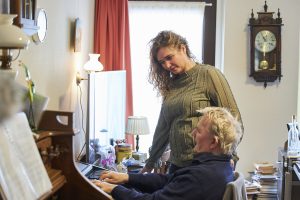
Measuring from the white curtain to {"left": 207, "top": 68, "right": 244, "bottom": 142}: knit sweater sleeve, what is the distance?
6.61ft

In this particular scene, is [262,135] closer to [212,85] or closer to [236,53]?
[236,53]

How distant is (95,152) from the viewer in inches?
126

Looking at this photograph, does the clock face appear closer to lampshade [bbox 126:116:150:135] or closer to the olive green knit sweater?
lampshade [bbox 126:116:150:135]

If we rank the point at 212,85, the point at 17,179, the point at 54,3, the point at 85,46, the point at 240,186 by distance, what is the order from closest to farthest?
the point at 17,179
the point at 240,186
the point at 212,85
the point at 54,3
the point at 85,46

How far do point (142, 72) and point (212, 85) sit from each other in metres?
2.23

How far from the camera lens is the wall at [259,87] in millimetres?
4121

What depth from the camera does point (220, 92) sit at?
216 centimetres

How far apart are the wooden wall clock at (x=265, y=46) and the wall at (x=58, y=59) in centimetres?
156

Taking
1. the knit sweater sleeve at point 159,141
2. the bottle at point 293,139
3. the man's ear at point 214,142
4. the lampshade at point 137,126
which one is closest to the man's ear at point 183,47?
the knit sweater sleeve at point 159,141

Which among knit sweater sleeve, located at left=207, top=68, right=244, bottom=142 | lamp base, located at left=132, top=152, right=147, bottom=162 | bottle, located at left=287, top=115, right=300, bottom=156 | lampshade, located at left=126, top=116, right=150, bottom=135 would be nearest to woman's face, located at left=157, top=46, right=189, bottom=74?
knit sweater sleeve, located at left=207, top=68, right=244, bottom=142

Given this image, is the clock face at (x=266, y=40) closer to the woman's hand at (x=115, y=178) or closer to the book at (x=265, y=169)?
the book at (x=265, y=169)

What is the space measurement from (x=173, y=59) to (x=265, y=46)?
213cm

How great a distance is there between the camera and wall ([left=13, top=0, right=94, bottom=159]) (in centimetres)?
237

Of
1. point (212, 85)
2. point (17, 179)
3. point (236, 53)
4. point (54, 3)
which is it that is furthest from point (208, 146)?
point (236, 53)
